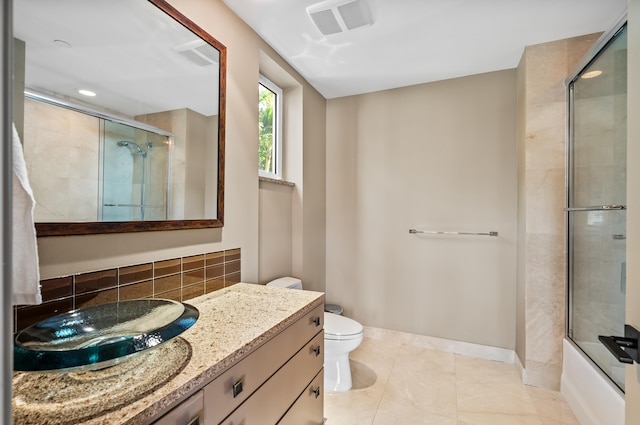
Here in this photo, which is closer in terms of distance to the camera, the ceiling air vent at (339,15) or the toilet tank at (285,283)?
the ceiling air vent at (339,15)

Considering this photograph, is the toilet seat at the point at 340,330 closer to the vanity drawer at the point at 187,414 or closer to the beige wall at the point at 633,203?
the vanity drawer at the point at 187,414

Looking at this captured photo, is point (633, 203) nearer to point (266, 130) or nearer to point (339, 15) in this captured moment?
point (339, 15)

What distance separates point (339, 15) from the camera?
1.73 metres

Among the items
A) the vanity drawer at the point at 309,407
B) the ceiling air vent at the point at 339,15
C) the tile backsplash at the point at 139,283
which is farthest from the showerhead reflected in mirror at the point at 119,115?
the vanity drawer at the point at 309,407

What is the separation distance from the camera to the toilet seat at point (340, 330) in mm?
1949

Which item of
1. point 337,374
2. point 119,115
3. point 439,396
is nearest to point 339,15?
point 119,115

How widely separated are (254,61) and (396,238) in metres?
1.86

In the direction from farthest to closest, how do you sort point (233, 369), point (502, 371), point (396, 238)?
point (396, 238) < point (502, 371) < point (233, 369)

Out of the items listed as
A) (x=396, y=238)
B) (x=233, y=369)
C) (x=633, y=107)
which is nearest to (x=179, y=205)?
(x=233, y=369)

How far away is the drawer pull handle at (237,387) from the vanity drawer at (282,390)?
5 cm

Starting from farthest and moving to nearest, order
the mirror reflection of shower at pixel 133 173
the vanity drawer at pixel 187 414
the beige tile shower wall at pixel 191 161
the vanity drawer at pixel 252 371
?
the beige tile shower wall at pixel 191 161 < the mirror reflection of shower at pixel 133 173 < the vanity drawer at pixel 252 371 < the vanity drawer at pixel 187 414

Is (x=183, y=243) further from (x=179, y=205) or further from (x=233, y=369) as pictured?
(x=233, y=369)

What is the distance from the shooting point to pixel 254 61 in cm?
193

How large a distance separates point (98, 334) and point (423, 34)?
7.52 feet
